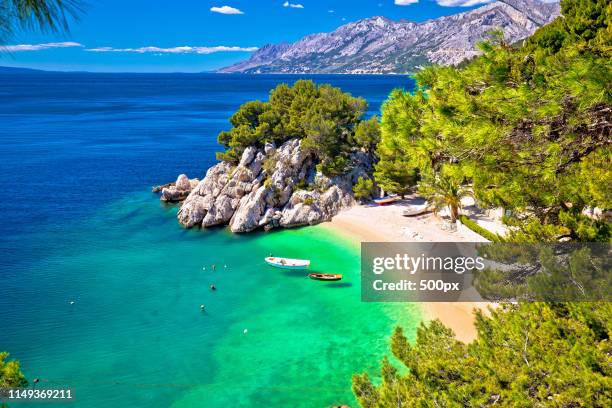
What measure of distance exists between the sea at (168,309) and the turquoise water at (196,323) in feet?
0.27

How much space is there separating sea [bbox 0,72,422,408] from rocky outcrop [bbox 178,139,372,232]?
1.57m

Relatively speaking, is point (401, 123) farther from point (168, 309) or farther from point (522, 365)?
point (168, 309)

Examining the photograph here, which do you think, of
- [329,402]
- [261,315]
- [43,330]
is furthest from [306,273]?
[43,330]

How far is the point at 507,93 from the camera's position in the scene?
6.28 m

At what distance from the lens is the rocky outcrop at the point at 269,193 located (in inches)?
1527

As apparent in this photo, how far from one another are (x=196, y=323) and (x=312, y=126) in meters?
23.3

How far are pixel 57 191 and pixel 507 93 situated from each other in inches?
2170

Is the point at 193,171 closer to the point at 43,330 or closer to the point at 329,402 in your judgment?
the point at 43,330

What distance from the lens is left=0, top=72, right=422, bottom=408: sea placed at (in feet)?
63.8

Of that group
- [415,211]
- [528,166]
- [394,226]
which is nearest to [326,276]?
[394,226]

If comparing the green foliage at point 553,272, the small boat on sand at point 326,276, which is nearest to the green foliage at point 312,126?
the small boat on sand at point 326,276

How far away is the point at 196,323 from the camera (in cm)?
2442

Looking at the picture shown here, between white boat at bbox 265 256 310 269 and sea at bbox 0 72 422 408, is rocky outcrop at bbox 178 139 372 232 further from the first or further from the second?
white boat at bbox 265 256 310 269

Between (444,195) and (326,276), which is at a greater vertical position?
(444,195)
